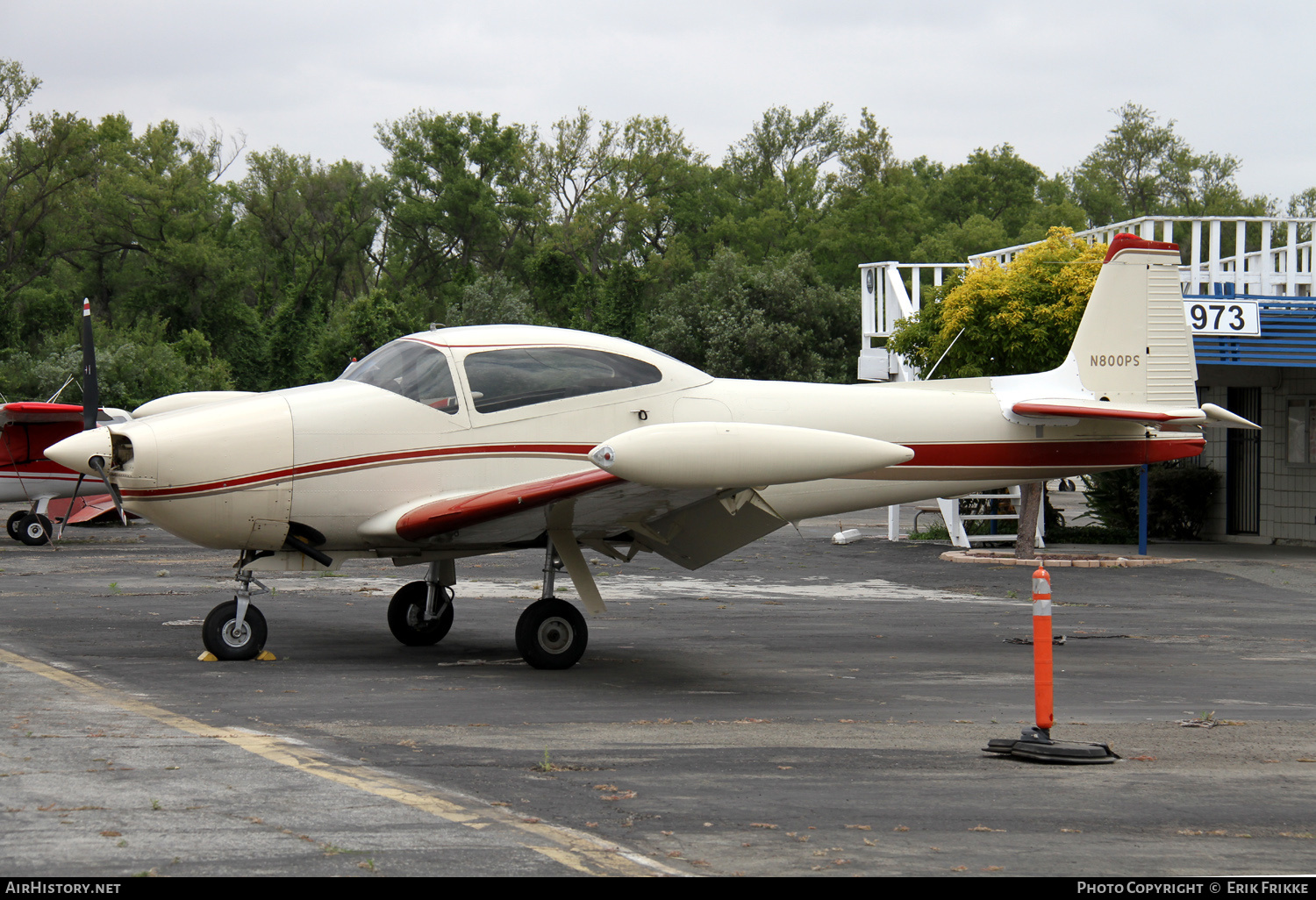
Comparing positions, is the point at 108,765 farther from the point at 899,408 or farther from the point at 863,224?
the point at 863,224

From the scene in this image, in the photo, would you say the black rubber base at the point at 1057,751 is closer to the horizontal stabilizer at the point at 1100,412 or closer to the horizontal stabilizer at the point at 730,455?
the horizontal stabilizer at the point at 730,455

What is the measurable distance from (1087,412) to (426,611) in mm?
6124

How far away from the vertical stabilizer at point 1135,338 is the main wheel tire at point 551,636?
575 centimetres

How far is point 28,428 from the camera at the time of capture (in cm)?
2252

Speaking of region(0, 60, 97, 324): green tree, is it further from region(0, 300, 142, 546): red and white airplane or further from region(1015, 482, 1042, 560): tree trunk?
region(1015, 482, 1042, 560): tree trunk

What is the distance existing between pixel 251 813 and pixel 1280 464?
2283 centimetres

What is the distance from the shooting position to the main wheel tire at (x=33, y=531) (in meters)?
22.5

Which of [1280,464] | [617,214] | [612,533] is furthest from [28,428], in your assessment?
[617,214]

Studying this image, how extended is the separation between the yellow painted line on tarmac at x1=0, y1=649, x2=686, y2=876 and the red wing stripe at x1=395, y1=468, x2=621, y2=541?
7.59ft

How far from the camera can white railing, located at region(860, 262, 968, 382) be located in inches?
950

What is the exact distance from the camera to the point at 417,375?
1014cm

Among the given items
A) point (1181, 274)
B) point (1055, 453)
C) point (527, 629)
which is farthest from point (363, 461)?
point (1181, 274)

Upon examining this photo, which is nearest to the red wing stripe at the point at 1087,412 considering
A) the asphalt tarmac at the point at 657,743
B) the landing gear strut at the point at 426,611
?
the asphalt tarmac at the point at 657,743

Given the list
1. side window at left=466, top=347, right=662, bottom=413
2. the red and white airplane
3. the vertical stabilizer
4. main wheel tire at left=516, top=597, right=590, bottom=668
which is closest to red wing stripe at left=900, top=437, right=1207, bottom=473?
the vertical stabilizer
